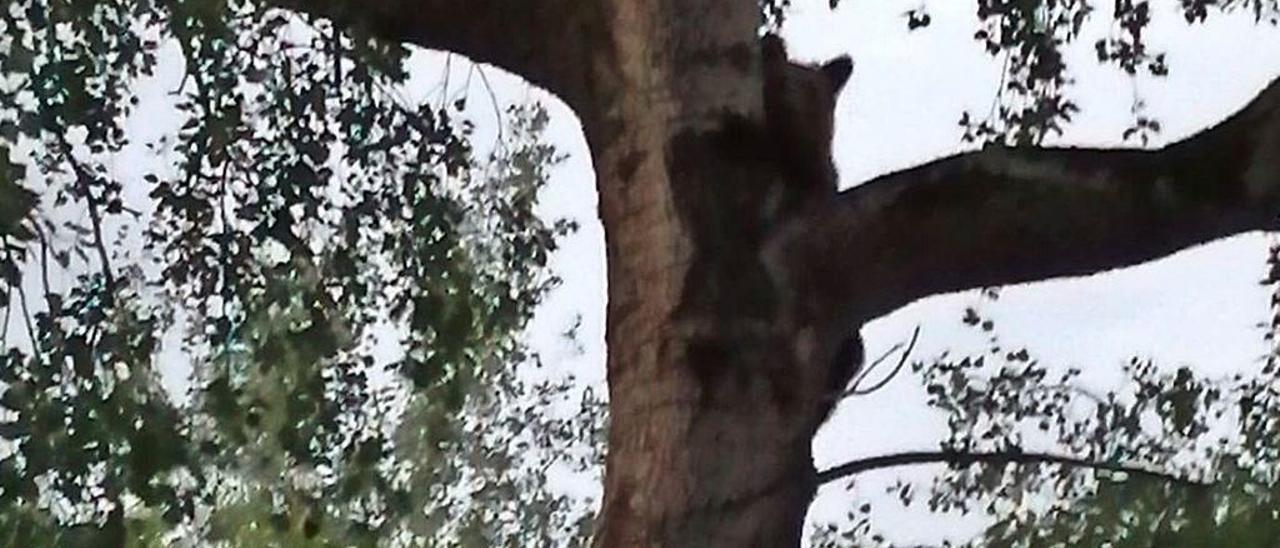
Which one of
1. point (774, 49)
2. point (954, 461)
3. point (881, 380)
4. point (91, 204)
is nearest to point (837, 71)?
point (774, 49)

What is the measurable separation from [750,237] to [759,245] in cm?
1

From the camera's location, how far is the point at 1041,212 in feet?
6.53

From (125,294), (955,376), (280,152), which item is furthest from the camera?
(955,376)

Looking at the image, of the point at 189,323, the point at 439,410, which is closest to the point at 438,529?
the point at 439,410

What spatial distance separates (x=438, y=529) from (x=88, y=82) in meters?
1.13

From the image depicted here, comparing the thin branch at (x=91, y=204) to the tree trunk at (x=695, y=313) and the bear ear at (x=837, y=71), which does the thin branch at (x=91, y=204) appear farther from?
the bear ear at (x=837, y=71)

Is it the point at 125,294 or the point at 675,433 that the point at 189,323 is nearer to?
the point at 125,294

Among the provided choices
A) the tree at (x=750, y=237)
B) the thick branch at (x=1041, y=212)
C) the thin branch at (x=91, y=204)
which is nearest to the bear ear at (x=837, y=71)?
the tree at (x=750, y=237)

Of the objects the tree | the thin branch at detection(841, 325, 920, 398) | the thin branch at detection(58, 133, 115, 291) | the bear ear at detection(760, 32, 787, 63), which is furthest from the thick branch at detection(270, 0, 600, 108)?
the thin branch at detection(841, 325, 920, 398)

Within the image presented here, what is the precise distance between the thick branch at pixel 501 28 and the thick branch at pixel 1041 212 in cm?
37

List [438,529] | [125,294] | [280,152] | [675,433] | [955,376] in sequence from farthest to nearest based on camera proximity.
Answer: [438,529] → [955,376] → [280,152] → [125,294] → [675,433]

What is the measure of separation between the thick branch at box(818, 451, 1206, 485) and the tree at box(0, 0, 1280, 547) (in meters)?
0.04

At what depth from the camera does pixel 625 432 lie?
200cm

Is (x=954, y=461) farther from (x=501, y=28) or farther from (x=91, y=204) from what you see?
(x=91, y=204)
